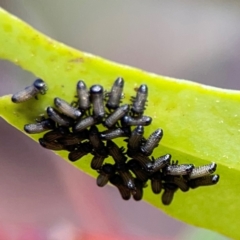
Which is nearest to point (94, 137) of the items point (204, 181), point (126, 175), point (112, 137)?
point (112, 137)

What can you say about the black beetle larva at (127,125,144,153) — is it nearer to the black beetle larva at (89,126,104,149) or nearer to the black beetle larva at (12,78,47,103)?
the black beetle larva at (89,126,104,149)

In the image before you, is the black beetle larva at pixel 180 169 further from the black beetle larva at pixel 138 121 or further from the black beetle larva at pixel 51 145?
the black beetle larva at pixel 51 145

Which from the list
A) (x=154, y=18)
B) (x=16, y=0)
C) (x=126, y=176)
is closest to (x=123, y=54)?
(x=154, y=18)

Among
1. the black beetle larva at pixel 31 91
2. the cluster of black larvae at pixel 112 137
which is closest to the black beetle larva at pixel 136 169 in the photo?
the cluster of black larvae at pixel 112 137

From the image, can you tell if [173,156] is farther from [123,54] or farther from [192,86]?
[123,54]

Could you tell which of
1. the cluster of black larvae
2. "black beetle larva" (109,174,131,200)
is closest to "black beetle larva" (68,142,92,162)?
the cluster of black larvae

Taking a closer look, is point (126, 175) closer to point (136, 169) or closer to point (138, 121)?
point (136, 169)

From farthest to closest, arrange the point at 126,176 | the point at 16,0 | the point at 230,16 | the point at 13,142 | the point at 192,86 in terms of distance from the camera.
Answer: the point at 230,16, the point at 16,0, the point at 13,142, the point at 126,176, the point at 192,86
